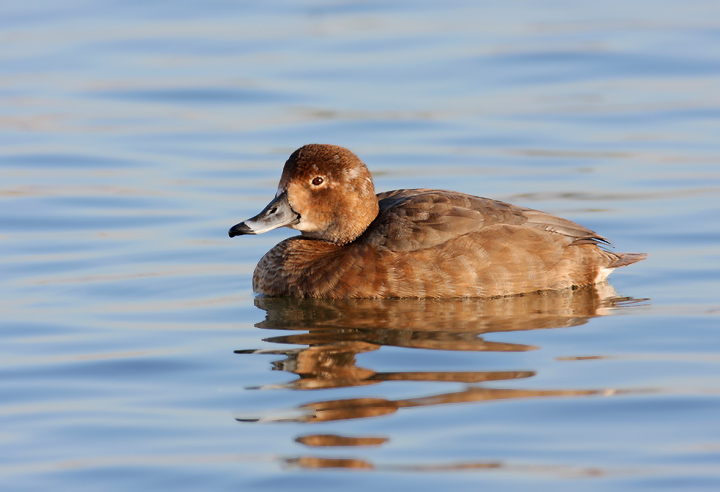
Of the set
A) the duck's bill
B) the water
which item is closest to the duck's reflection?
the water

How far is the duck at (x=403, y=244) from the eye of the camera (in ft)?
25.0

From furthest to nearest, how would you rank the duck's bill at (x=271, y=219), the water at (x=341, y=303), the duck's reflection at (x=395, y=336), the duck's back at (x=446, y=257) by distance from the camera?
1. the duck's bill at (x=271, y=219)
2. the duck's back at (x=446, y=257)
3. the duck's reflection at (x=395, y=336)
4. the water at (x=341, y=303)

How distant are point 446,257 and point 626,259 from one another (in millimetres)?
1277

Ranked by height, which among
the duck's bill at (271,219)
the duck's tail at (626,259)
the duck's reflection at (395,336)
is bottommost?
the duck's reflection at (395,336)

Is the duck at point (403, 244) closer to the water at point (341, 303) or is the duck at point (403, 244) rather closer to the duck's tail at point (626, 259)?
the duck's tail at point (626, 259)

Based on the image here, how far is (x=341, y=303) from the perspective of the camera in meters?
7.61

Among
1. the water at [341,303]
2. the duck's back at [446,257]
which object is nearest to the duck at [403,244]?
the duck's back at [446,257]

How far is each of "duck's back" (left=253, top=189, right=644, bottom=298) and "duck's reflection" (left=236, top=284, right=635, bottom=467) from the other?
0.09 metres

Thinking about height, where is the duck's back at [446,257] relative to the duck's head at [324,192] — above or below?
below

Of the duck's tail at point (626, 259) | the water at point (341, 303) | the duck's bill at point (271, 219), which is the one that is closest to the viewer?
the water at point (341, 303)

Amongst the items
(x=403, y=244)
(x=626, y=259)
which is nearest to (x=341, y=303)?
(x=403, y=244)

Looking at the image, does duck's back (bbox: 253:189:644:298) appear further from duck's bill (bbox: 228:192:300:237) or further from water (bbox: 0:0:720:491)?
duck's bill (bbox: 228:192:300:237)

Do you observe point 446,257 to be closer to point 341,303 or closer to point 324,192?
point 341,303

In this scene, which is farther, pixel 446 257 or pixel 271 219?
pixel 271 219
